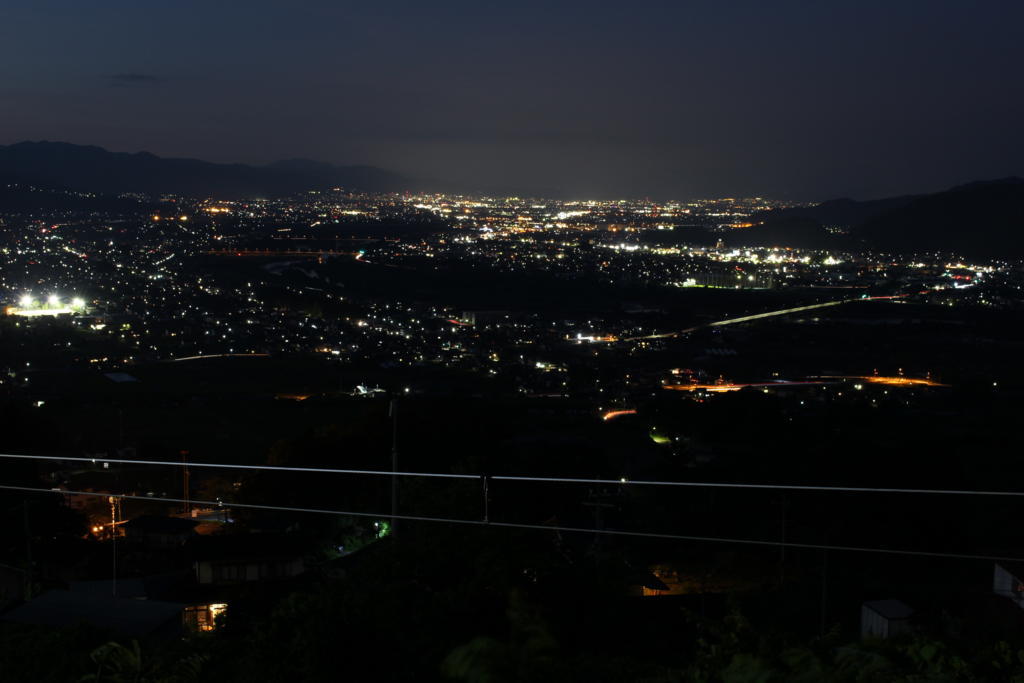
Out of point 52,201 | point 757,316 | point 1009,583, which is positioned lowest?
point 1009,583

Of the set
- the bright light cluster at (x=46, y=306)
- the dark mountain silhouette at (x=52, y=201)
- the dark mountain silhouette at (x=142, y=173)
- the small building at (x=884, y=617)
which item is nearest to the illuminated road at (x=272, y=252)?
the bright light cluster at (x=46, y=306)

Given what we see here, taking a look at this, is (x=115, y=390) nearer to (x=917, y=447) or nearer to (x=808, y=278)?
(x=917, y=447)

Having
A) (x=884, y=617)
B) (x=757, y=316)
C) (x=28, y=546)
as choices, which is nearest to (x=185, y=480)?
(x=28, y=546)

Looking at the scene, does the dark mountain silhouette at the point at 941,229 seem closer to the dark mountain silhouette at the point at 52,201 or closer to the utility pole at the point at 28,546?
the utility pole at the point at 28,546

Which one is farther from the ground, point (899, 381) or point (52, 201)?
point (52, 201)

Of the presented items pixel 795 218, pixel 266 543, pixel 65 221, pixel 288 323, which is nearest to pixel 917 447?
pixel 266 543

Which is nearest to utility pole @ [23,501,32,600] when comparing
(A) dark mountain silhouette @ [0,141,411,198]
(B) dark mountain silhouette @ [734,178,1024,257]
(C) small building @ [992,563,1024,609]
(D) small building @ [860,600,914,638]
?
(D) small building @ [860,600,914,638]

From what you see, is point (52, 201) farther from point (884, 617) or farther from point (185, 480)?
point (884, 617)
